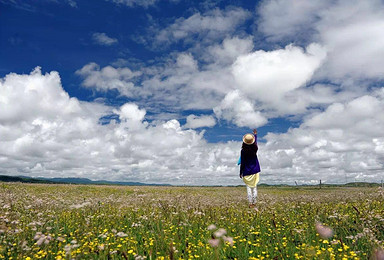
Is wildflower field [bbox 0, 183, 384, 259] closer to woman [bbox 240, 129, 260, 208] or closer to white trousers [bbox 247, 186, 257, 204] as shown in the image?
white trousers [bbox 247, 186, 257, 204]

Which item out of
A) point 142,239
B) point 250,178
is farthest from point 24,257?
point 250,178

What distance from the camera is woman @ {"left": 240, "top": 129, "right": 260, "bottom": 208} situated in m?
14.7

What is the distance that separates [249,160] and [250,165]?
0.27 m

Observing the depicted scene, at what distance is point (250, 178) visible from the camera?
1496 centimetres

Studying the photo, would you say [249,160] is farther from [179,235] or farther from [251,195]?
[179,235]

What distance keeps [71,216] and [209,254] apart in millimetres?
6508

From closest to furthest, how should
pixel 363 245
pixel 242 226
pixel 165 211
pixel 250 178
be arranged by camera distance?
pixel 363 245 → pixel 242 226 → pixel 165 211 → pixel 250 178

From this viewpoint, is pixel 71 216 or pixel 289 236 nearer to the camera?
pixel 289 236

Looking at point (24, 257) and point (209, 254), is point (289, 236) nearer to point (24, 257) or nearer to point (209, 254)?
point (209, 254)

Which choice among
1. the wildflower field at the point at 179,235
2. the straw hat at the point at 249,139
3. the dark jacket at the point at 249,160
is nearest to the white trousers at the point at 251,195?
the dark jacket at the point at 249,160

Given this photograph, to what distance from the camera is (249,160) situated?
50.0 feet

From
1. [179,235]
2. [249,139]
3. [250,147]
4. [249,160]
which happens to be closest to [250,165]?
[249,160]

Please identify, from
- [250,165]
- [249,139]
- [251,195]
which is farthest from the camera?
[250,165]

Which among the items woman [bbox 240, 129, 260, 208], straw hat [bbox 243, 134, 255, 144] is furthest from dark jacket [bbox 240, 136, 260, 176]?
straw hat [bbox 243, 134, 255, 144]
